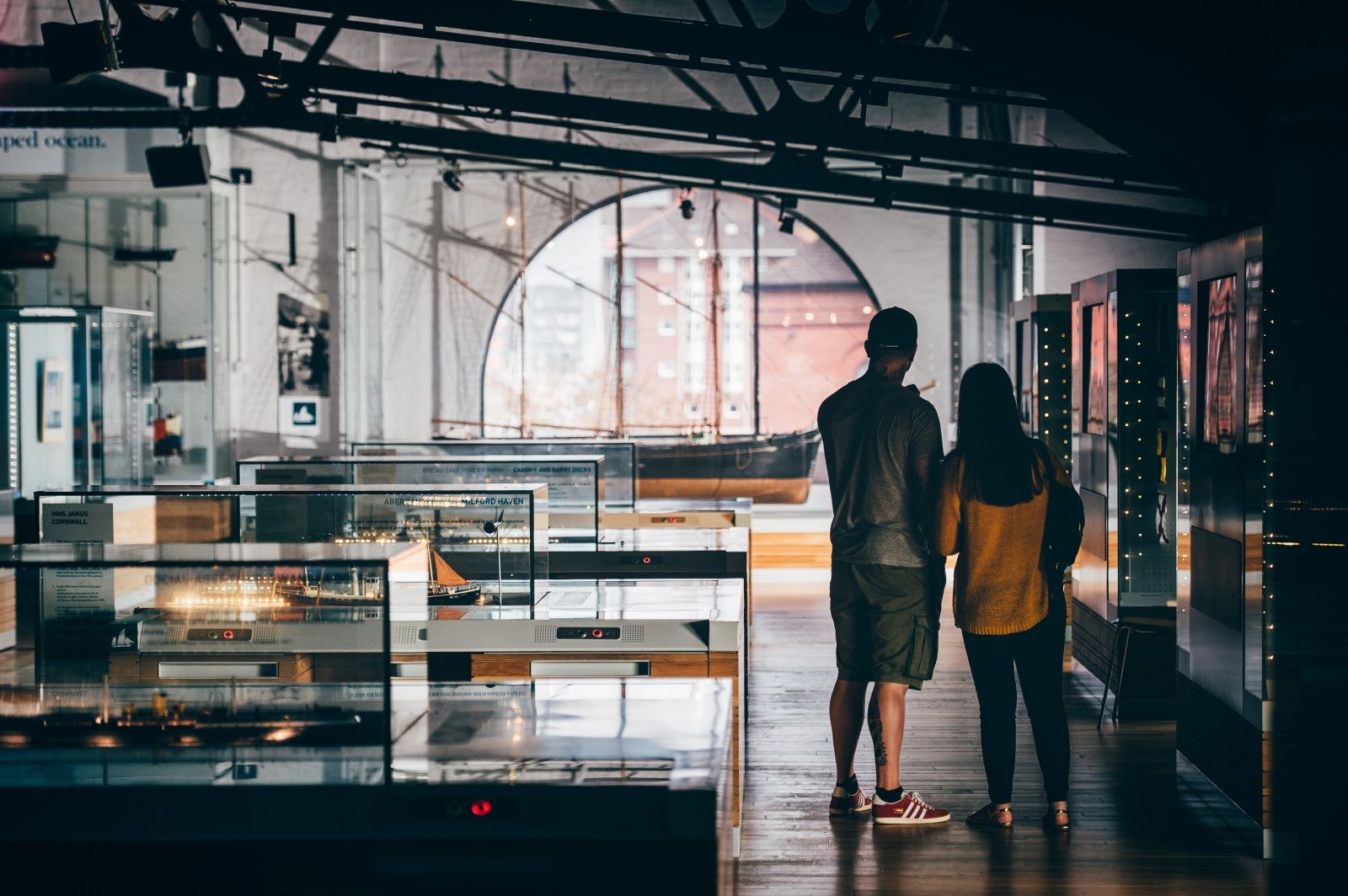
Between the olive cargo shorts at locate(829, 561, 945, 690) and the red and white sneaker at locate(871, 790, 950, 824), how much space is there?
18.4 inches

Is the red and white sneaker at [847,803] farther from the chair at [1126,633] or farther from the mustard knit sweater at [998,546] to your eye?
the chair at [1126,633]

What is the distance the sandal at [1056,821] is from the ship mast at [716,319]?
1298cm

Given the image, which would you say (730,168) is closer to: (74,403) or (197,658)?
(74,403)

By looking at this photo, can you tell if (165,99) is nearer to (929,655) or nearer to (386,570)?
(929,655)

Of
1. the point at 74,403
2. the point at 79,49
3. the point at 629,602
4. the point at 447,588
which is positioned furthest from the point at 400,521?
the point at 74,403

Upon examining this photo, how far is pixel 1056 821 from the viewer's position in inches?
173

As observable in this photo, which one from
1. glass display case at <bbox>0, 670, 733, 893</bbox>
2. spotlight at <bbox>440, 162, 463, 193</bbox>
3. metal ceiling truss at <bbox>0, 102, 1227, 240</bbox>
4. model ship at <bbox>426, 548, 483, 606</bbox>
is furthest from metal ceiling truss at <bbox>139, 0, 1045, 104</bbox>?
spotlight at <bbox>440, 162, 463, 193</bbox>

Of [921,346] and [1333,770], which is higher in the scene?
[921,346]

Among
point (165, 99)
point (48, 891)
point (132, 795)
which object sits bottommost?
point (48, 891)

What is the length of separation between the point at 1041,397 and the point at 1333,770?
354 centimetres

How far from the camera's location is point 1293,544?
4285 mm

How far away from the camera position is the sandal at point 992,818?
14.5 ft

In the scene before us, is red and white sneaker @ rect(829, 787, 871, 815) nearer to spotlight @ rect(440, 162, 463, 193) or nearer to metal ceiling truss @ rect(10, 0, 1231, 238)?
metal ceiling truss @ rect(10, 0, 1231, 238)

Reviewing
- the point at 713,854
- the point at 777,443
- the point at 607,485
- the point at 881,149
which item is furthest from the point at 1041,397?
the point at 777,443
